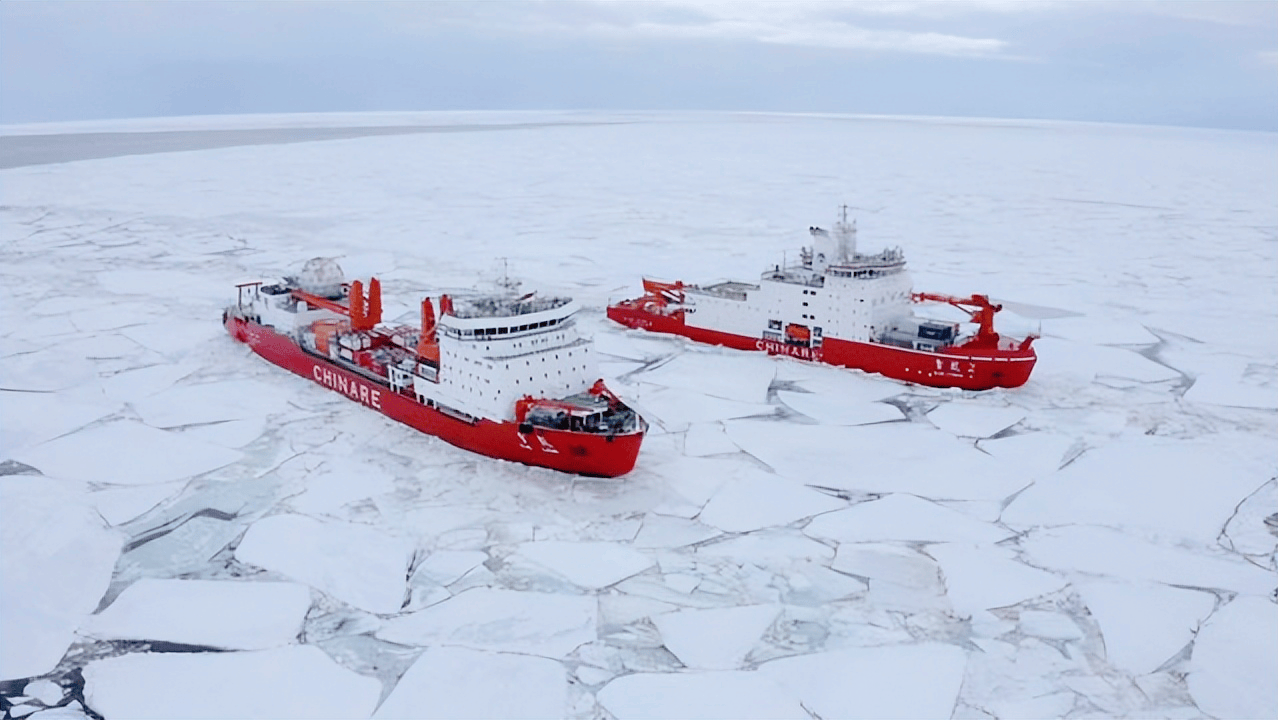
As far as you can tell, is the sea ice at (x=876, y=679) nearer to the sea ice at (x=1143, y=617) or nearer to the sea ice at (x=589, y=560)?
the sea ice at (x=1143, y=617)

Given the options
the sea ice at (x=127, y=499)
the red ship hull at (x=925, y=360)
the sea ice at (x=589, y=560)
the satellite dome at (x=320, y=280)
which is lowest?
the sea ice at (x=127, y=499)

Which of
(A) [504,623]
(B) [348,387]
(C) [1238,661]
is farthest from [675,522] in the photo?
(B) [348,387]

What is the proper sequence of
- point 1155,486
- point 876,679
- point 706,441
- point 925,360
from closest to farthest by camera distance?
1. point 876,679
2. point 1155,486
3. point 706,441
4. point 925,360

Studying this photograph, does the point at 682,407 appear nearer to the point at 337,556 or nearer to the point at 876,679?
the point at 337,556

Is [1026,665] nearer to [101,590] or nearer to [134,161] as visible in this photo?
[101,590]

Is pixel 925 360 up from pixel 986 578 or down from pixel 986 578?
up

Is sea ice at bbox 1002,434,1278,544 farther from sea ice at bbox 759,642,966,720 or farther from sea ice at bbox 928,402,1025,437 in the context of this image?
sea ice at bbox 759,642,966,720

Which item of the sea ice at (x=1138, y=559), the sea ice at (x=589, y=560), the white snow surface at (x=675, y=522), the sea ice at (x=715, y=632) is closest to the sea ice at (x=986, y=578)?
the white snow surface at (x=675, y=522)
